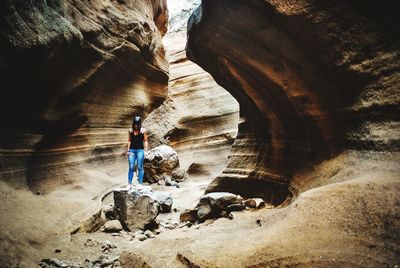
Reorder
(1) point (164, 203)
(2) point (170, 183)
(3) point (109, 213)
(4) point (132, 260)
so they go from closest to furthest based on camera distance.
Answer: (4) point (132, 260), (3) point (109, 213), (1) point (164, 203), (2) point (170, 183)

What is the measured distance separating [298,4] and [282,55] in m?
0.81

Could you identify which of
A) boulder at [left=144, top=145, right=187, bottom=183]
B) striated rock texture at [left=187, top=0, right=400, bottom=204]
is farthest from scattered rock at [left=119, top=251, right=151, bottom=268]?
boulder at [left=144, top=145, right=187, bottom=183]

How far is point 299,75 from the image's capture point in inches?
167

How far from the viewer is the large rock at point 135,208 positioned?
4.60m

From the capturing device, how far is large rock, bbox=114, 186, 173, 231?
4.60 m

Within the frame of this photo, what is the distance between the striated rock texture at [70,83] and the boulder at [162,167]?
161 cm

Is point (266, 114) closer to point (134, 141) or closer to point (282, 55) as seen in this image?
point (282, 55)

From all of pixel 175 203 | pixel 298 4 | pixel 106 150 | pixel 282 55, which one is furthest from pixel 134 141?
pixel 298 4

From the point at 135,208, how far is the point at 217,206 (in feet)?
4.37

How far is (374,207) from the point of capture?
89.0 inches

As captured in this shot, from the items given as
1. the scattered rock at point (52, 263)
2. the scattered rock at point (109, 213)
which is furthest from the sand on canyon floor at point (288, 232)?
the scattered rock at point (109, 213)

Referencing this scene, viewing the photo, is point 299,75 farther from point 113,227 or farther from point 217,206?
point 113,227

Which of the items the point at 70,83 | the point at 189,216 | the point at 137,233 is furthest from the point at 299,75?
the point at 70,83

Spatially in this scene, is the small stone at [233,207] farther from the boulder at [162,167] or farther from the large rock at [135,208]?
the boulder at [162,167]
